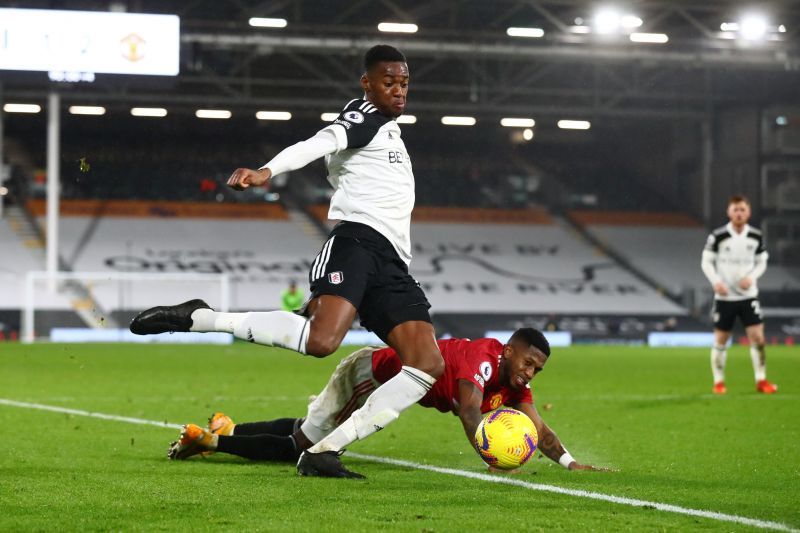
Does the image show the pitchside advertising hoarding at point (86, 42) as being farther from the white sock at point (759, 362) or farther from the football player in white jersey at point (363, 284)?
the football player in white jersey at point (363, 284)

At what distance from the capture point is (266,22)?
27406 millimetres

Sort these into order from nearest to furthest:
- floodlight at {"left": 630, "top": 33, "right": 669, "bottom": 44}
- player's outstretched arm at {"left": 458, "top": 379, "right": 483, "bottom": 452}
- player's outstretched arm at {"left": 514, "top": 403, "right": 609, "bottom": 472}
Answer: player's outstretched arm at {"left": 458, "top": 379, "right": 483, "bottom": 452}
player's outstretched arm at {"left": 514, "top": 403, "right": 609, "bottom": 472}
floodlight at {"left": 630, "top": 33, "right": 669, "bottom": 44}

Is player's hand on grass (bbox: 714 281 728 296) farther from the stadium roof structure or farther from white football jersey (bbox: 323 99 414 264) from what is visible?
the stadium roof structure

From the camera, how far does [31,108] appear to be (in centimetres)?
3528

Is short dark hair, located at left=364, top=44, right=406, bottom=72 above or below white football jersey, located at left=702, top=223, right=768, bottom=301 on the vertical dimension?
above

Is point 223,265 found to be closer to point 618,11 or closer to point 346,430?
point 618,11

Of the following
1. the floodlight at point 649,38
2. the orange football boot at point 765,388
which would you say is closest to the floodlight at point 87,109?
the floodlight at point 649,38

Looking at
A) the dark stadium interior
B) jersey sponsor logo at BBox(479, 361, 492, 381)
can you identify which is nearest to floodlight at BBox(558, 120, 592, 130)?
the dark stadium interior

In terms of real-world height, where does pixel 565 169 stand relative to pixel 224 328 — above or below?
above

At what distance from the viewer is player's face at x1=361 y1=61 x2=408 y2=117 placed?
5.83 m

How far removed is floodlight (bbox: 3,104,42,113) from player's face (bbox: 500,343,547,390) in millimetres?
31130

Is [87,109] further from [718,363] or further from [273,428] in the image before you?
[273,428]

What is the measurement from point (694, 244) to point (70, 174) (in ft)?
66.6

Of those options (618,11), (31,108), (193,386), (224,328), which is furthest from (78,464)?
(31,108)
